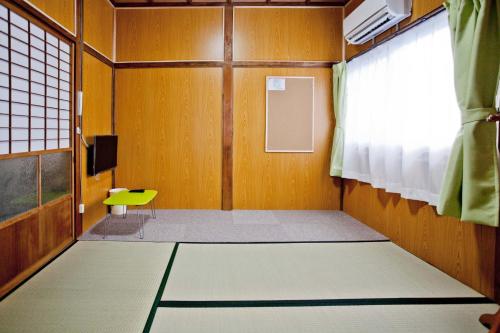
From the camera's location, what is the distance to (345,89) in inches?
182

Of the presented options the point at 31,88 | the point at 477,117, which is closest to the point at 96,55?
the point at 31,88

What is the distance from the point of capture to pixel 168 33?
484cm

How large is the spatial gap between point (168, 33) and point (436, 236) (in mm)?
4151

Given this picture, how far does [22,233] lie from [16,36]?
1.47 meters

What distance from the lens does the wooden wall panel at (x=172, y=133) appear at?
4.86 meters

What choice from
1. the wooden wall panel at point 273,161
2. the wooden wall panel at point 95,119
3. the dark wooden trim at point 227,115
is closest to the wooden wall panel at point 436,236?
the wooden wall panel at point 273,161

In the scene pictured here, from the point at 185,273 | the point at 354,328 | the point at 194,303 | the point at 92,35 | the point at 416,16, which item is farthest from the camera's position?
the point at 92,35

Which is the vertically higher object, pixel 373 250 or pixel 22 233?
pixel 22 233

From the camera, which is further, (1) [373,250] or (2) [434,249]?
(1) [373,250]

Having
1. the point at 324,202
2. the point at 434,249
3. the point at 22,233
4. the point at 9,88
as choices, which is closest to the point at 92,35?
the point at 9,88

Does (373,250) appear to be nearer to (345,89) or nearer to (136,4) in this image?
(345,89)

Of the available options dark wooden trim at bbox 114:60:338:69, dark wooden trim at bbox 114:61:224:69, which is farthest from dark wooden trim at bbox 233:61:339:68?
dark wooden trim at bbox 114:61:224:69

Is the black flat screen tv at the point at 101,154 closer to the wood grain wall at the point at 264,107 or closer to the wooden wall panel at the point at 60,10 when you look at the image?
the wooden wall panel at the point at 60,10

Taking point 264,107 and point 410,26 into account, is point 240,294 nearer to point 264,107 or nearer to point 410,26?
point 410,26
